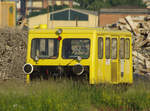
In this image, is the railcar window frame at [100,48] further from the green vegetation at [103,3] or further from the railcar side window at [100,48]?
the green vegetation at [103,3]

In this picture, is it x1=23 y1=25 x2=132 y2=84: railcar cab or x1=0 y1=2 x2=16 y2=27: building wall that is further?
x1=0 y1=2 x2=16 y2=27: building wall

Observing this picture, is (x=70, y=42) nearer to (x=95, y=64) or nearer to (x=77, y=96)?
(x=95, y=64)

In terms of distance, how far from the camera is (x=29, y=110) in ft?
31.4

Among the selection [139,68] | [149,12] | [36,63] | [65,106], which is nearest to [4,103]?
[65,106]

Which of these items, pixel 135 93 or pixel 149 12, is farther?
pixel 149 12

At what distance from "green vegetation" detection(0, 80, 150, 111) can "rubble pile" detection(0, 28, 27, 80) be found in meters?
4.95

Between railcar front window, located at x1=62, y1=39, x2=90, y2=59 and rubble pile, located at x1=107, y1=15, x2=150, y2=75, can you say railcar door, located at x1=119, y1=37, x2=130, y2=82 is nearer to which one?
railcar front window, located at x1=62, y1=39, x2=90, y2=59

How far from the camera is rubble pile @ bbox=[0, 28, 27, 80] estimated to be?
1748 cm

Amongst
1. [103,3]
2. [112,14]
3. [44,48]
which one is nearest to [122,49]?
[44,48]

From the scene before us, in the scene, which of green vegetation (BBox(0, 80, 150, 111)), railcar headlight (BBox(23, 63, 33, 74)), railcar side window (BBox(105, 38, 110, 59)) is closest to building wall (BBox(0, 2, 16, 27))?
railcar side window (BBox(105, 38, 110, 59))

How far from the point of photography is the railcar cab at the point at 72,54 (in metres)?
12.7

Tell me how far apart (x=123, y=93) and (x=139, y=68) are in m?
8.34

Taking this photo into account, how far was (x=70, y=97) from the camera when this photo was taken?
35.6ft

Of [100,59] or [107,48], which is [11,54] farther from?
[100,59]
